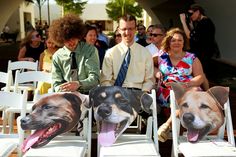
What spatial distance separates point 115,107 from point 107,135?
0.24 metres

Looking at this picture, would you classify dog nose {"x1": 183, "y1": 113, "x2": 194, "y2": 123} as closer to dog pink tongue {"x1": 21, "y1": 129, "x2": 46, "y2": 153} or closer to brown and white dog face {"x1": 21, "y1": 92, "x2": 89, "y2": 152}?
brown and white dog face {"x1": 21, "y1": 92, "x2": 89, "y2": 152}

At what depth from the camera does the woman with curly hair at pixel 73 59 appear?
11.1 feet

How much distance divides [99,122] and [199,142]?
2.70 feet

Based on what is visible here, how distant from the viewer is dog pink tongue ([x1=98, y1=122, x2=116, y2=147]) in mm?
3066

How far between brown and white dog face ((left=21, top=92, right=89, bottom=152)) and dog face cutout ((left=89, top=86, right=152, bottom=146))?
0.11 m

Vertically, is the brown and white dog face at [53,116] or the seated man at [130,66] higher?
the seated man at [130,66]

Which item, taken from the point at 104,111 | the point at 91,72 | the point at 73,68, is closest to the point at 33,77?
the point at 73,68

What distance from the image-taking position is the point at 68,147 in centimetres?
296

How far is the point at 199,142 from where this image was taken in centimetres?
314

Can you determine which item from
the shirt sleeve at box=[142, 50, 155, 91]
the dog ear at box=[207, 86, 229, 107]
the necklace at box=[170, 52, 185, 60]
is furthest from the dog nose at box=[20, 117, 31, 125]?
the necklace at box=[170, 52, 185, 60]

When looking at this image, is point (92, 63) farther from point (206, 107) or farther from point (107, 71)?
point (206, 107)

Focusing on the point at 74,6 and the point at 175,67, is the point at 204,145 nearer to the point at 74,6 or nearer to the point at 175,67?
the point at 175,67

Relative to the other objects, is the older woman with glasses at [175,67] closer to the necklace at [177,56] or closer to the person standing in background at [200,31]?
the necklace at [177,56]

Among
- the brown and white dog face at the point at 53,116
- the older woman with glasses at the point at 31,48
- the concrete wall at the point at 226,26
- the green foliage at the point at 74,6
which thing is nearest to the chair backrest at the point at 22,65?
the older woman with glasses at the point at 31,48
